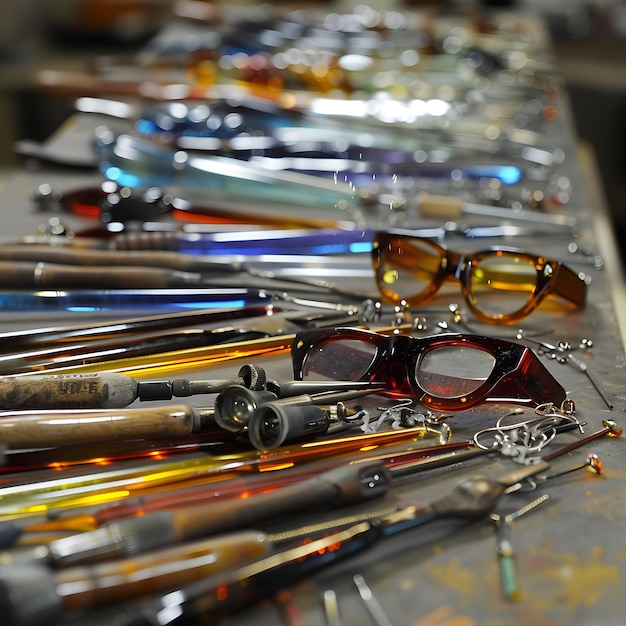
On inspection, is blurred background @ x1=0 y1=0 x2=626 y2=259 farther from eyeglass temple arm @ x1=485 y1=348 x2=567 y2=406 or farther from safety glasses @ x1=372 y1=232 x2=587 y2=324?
eyeglass temple arm @ x1=485 y1=348 x2=567 y2=406

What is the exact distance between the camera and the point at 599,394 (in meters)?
0.85

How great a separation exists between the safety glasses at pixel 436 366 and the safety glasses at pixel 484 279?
0.20m

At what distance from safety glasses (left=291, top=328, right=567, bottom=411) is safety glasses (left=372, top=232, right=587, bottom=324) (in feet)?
0.66

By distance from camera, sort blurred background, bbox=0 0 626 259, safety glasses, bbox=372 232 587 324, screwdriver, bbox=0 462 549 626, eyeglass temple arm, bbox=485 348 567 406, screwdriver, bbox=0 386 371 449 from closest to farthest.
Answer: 1. screwdriver, bbox=0 462 549 626
2. screwdriver, bbox=0 386 371 449
3. eyeglass temple arm, bbox=485 348 567 406
4. safety glasses, bbox=372 232 587 324
5. blurred background, bbox=0 0 626 259

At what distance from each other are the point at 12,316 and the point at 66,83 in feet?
3.87

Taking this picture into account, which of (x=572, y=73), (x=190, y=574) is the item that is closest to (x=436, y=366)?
(x=190, y=574)

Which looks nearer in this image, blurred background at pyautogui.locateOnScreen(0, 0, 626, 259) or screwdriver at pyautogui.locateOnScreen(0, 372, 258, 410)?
screwdriver at pyautogui.locateOnScreen(0, 372, 258, 410)

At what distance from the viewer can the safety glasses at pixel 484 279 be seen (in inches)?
39.6

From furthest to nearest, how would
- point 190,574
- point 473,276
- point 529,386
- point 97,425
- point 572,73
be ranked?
1. point 572,73
2. point 473,276
3. point 529,386
4. point 97,425
5. point 190,574

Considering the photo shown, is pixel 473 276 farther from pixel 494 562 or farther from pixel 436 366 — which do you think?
pixel 494 562

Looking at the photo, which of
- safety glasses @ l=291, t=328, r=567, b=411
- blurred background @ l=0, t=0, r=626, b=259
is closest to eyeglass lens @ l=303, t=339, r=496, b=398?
safety glasses @ l=291, t=328, r=567, b=411

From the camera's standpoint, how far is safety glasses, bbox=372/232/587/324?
1.01m

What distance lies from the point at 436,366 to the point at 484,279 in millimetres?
246

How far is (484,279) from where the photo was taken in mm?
1031
